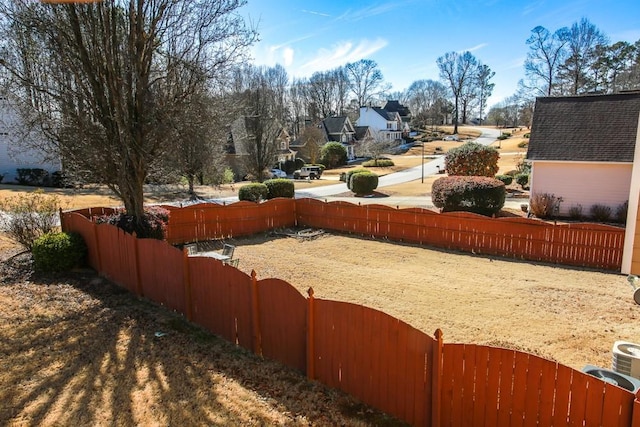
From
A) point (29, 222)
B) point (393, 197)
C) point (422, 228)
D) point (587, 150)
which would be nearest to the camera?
point (29, 222)

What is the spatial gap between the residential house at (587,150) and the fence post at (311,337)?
1750 cm

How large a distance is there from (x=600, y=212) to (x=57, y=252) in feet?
66.5

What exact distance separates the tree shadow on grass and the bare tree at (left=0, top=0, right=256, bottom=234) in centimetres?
456

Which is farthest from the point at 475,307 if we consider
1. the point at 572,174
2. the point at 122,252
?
the point at 572,174

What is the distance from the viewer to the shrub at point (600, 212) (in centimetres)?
1789

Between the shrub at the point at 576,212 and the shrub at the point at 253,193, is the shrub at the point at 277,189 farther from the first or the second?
the shrub at the point at 576,212

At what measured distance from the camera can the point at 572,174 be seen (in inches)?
744

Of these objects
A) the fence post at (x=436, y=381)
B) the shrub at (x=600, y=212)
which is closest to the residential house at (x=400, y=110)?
the shrub at (x=600, y=212)

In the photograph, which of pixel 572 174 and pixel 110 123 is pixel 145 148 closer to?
pixel 110 123

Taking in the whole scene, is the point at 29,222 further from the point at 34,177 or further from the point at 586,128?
the point at 586,128

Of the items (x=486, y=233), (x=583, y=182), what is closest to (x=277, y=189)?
(x=486, y=233)

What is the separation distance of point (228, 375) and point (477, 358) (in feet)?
11.1

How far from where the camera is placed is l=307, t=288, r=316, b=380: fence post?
545cm

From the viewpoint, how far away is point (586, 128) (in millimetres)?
19562
